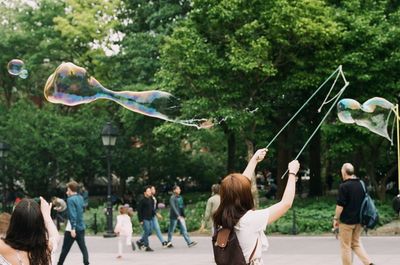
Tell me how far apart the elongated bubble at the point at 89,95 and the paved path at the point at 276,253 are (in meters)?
4.08

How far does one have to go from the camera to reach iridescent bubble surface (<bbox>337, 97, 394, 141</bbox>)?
13641mm

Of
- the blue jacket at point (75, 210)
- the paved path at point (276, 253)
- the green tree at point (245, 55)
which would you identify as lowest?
the paved path at point (276, 253)

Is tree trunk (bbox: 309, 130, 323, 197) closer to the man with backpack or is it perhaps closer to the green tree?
the green tree

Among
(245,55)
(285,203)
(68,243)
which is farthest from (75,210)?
(245,55)

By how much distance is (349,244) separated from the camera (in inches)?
470

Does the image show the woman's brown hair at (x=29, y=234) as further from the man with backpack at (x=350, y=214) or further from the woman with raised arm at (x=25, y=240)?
the man with backpack at (x=350, y=214)

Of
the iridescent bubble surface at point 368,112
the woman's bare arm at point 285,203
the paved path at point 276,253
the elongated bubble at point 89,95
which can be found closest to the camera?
the woman's bare arm at point 285,203

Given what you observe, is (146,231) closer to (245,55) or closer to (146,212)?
(146,212)

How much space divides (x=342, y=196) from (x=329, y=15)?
16761mm

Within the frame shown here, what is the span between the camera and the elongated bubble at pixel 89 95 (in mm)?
13195

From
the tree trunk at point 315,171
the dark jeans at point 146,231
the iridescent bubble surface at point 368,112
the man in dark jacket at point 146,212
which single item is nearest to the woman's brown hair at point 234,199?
the iridescent bubble surface at point 368,112

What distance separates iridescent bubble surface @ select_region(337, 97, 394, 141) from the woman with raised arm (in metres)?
9.08

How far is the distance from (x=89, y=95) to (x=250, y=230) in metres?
8.09

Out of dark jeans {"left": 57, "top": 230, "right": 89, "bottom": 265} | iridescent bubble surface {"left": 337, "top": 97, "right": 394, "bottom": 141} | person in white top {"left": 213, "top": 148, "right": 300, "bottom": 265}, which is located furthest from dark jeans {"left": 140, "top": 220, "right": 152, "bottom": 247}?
person in white top {"left": 213, "top": 148, "right": 300, "bottom": 265}
